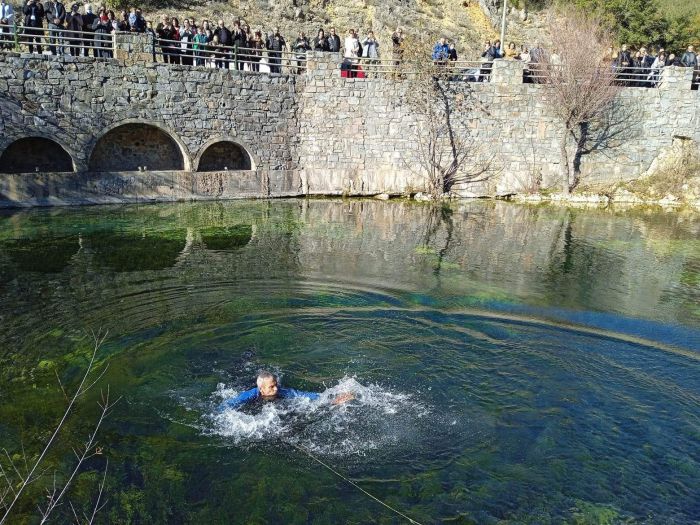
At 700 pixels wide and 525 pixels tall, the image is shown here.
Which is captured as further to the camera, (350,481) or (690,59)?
(690,59)

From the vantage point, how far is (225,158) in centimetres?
2211

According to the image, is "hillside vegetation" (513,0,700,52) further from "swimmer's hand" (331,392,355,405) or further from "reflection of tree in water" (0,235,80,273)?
"swimmer's hand" (331,392,355,405)

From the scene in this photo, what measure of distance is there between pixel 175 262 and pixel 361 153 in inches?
411

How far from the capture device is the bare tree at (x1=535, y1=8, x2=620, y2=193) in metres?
20.9

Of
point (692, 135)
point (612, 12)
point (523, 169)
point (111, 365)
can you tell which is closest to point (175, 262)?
point (111, 365)

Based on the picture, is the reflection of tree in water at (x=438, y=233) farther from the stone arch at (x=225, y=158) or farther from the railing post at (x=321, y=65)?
the stone arch at (x=225, y=158)

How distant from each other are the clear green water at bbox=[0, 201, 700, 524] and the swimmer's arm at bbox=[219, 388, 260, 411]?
19 cm

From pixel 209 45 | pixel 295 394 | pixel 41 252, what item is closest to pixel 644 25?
pixel 209 45

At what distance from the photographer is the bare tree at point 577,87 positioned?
2086 cm

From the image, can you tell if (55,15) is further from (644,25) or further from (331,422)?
(644,25)

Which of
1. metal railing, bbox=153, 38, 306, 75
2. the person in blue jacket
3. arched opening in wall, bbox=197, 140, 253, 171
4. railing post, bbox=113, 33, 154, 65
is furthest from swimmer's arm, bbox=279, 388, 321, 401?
the person in blue jacket

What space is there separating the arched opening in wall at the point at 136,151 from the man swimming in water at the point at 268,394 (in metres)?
14.9

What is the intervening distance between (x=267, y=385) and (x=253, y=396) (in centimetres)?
28

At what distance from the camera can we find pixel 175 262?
43.3ft
